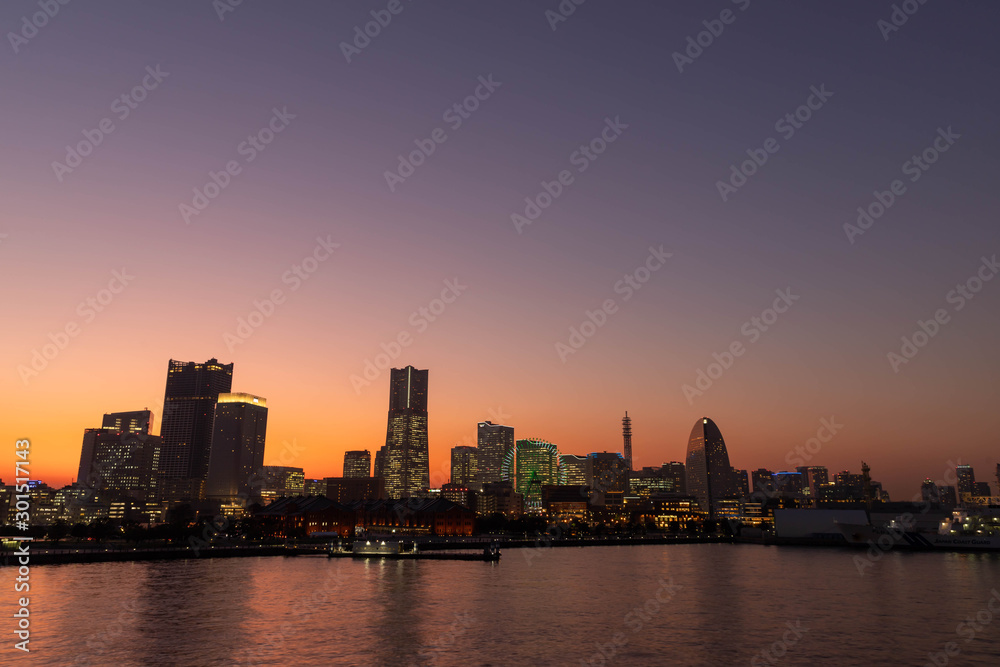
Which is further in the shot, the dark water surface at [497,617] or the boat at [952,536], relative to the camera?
the boat at [952,536]

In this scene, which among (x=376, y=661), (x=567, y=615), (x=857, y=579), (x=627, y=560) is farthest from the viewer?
(x=627, y=560)

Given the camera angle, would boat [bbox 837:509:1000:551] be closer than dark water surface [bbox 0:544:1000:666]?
No

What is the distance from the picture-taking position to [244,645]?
→ 48.6m

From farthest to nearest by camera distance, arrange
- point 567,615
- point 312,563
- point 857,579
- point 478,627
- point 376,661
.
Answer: point 312,563 < point 857,579 < point 567,615 < point 478,627 < point 376,661

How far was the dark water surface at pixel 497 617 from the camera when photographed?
46406mm

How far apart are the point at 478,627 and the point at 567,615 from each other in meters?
10.4

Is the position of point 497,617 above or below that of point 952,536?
below

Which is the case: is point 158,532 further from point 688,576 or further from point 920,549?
point 920,549

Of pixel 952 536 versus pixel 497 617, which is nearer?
pixel 497 617

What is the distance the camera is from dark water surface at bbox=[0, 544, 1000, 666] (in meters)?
46.4

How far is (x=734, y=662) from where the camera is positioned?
45.0m

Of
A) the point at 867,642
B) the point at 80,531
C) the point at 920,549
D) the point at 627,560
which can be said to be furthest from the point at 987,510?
the point at 80,531

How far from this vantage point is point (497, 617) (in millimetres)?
61438

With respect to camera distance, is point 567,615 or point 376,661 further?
point 567,615
